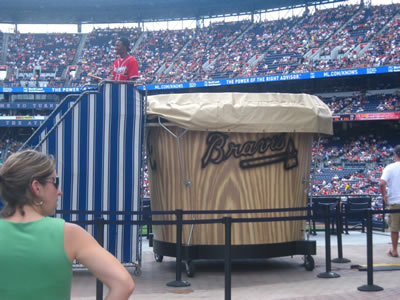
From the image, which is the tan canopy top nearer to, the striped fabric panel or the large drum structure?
the large drum structure

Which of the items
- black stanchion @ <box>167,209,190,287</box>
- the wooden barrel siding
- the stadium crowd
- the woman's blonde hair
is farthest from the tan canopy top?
the stadium crowd

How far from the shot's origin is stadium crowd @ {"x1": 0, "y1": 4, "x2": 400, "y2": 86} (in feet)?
116

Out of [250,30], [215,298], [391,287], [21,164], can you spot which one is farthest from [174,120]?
[250,30]

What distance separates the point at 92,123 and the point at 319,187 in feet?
74.1

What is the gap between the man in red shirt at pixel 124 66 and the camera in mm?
7535

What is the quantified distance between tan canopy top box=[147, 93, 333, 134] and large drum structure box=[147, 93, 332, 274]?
0.04ft

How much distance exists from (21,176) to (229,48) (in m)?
40.5

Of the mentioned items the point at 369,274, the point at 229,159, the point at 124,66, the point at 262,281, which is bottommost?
the point at 262,281

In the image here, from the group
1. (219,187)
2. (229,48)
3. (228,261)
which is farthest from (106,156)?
(229,48)

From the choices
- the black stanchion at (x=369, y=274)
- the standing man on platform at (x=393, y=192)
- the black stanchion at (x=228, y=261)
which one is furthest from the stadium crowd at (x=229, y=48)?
the black stanchion at (x=228, y=261)

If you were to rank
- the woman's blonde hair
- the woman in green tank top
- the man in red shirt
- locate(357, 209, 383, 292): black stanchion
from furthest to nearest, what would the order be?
the man in red shirt → locate(357, 209, 383, 292): black stanchion → the woman's blonde hair → the woman in green tank top

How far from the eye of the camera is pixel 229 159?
23.2 feet

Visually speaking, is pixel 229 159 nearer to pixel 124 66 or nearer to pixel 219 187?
pixel 219 187

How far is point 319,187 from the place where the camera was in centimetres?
2828
